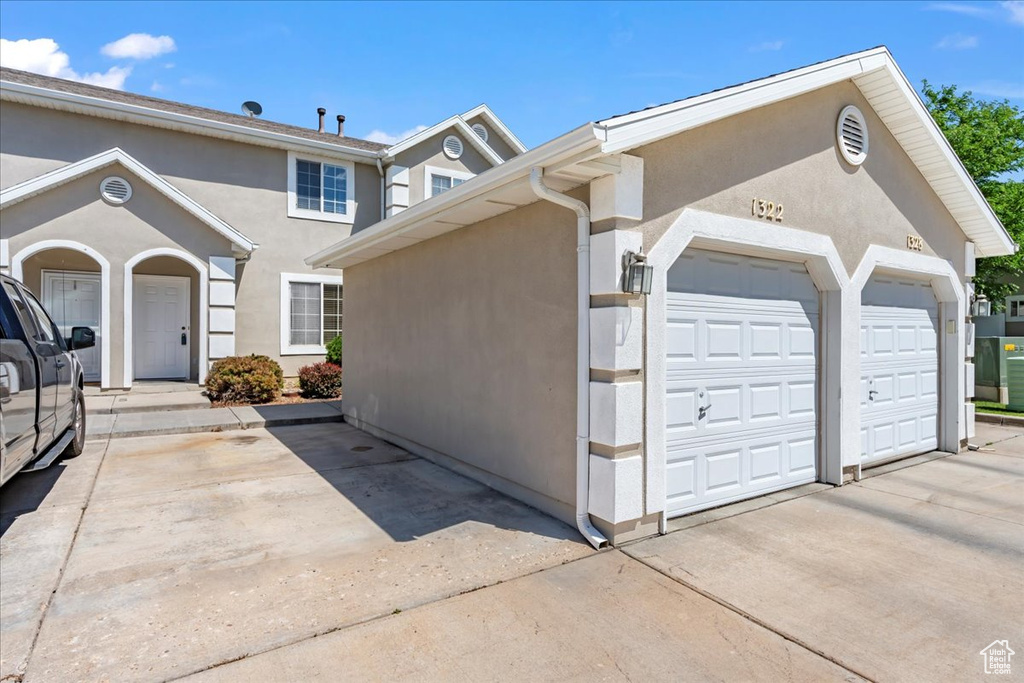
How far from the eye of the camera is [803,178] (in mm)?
5664

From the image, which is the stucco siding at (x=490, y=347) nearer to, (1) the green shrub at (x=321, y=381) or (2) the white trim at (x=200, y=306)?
(1) the green shrub at (x=321, y=381)

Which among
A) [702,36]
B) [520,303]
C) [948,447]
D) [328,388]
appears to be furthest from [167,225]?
[948,447]

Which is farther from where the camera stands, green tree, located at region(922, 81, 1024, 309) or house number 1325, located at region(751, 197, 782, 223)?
green tree, located at region(922, 81, 1024, 309)

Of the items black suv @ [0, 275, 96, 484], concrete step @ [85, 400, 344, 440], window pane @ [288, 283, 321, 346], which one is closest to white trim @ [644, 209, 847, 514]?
black suv @ [0, 275, 96, 484]

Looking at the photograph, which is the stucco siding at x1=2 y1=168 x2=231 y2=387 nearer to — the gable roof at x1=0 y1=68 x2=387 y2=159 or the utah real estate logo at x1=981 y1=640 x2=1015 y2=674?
the gable roof at x1=0 y1=68 x2=387 y2=159

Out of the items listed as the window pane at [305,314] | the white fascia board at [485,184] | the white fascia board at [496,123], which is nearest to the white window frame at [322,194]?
the window pane at [305,314]

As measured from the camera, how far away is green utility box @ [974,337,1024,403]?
11211 millimetres

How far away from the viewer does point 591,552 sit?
418 centimetres

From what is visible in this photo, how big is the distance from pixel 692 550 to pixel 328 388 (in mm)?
9700

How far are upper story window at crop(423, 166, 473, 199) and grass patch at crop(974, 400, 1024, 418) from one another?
12912 millimetres

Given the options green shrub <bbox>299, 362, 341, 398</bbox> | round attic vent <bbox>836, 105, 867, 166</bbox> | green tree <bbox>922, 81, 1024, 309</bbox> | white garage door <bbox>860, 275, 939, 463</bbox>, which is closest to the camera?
round attic vent <bbox>836, 105, 867, 166</bbox>

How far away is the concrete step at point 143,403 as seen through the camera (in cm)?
956

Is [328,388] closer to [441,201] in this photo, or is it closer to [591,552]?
[441,201]

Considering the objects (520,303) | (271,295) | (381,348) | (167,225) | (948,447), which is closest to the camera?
(520,303)
